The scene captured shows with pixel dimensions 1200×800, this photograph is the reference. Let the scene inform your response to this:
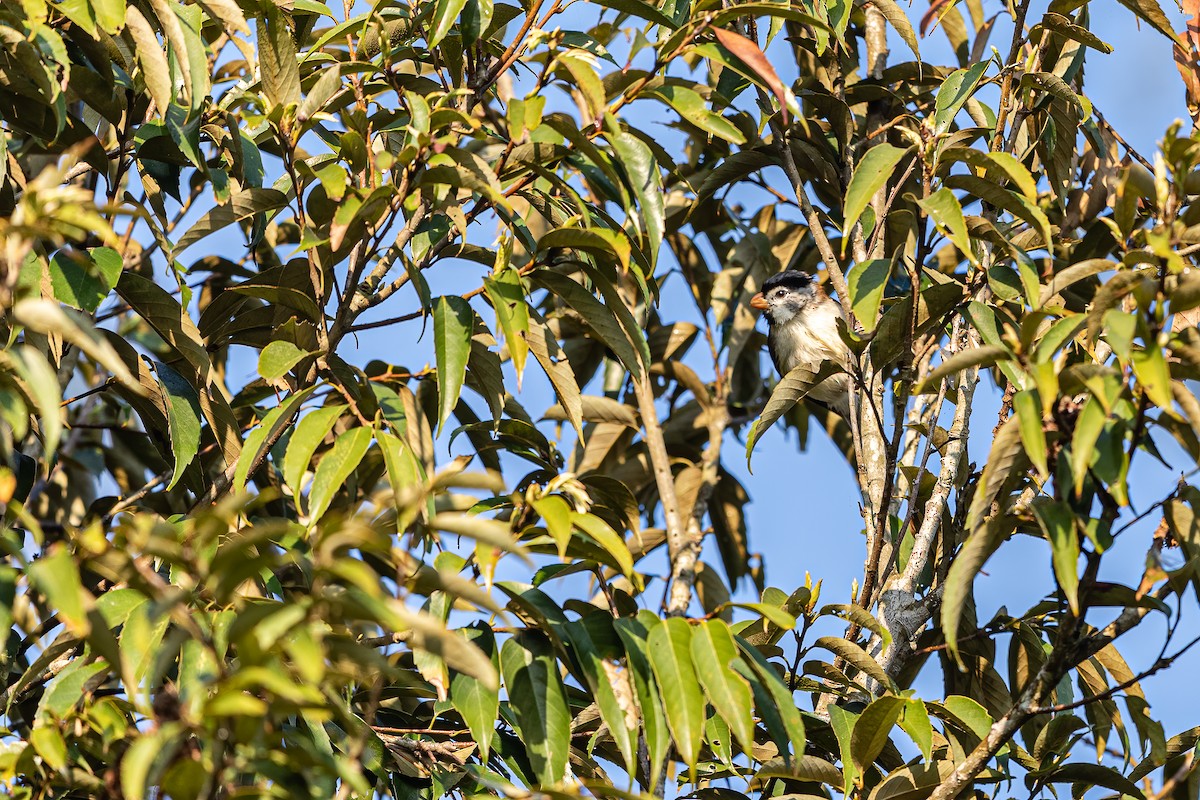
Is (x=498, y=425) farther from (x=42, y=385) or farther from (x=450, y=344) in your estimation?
(x=42, y=385)

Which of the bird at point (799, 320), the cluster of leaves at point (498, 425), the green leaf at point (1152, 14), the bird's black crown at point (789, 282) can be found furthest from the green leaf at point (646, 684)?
the bird's black crown at point (789, 282)

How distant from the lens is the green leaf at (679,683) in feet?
6.05

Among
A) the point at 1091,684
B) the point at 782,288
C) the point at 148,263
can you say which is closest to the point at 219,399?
the point at 148,263

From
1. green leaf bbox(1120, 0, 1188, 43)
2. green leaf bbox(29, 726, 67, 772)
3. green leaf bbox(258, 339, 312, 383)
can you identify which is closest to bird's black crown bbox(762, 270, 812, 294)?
green leaf bbox(1120, 0, 1188, 43)

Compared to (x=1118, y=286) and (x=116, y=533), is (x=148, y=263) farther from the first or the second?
(x=1118, y=286)

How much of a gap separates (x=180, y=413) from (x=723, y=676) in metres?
1.26

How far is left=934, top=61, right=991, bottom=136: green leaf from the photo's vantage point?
8.68 feet

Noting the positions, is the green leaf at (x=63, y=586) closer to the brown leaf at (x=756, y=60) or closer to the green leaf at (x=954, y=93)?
the brown leaf at (x=756, y=60)

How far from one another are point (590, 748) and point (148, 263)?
221 cm

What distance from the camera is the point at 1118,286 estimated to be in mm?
1882

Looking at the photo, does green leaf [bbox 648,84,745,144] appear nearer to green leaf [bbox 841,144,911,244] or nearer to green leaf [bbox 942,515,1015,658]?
green leaf [bbox 841,144,911,244]

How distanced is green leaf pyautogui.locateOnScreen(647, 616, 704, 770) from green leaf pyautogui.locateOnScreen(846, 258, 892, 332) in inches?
26.3

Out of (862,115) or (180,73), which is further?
(862,115)

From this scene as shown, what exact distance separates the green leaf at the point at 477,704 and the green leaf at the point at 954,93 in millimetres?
1455
